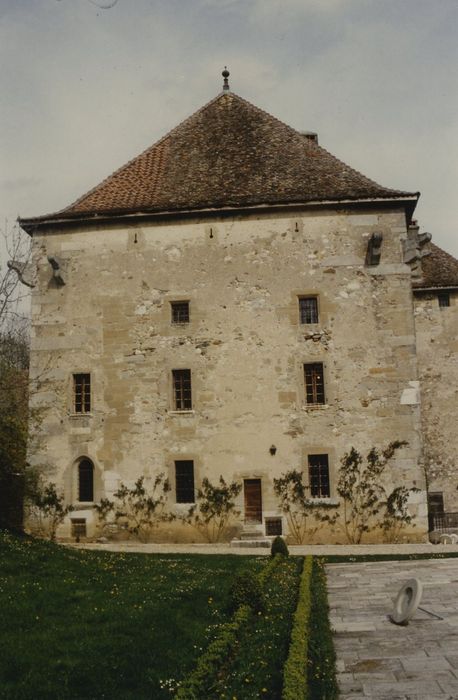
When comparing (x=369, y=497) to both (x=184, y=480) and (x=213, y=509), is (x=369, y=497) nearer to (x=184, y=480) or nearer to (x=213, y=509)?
(x=213, y=509)

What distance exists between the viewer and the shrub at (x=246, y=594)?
8.39 m

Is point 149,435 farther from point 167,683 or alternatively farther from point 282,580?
point 167,683

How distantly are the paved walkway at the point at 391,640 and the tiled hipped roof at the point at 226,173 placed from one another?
11490 mm

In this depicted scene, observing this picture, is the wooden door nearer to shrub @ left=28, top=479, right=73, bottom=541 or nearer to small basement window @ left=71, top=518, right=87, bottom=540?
small basement window @ left=71, top=518, right=87, bottom=540

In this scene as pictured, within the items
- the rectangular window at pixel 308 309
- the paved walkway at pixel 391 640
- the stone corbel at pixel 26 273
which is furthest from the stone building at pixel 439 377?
the stone corbel at pixel 26 273

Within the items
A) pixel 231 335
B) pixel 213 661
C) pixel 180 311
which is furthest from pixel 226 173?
pixel 213 661

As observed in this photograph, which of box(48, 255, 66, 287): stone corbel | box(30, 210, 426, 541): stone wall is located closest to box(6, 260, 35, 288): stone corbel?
box(30, 210, 426, 541): stone wall

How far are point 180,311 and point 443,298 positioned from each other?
11307 mm

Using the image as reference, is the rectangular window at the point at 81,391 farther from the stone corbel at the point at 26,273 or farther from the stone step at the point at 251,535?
the stone step at the point at 251,535

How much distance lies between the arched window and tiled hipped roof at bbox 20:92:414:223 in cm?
735

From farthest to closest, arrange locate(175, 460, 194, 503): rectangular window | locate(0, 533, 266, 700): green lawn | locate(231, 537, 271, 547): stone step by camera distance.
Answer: locate(175, 460, 194, 503): rectangular window
locate(231, 537, 271, 547): stone step
locate(0, 533, 266, 700): green lawn

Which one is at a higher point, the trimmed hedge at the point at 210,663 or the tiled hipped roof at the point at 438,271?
the tiled hipped roof at the point at 438,271

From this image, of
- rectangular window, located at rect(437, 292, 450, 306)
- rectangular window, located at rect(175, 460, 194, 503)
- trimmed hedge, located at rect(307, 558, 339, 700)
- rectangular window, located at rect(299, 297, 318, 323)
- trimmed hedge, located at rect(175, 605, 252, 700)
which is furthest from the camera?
rectangular window, located at rect(437, 292, 450, 306)

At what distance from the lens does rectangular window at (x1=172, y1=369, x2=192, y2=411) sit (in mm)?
18969
